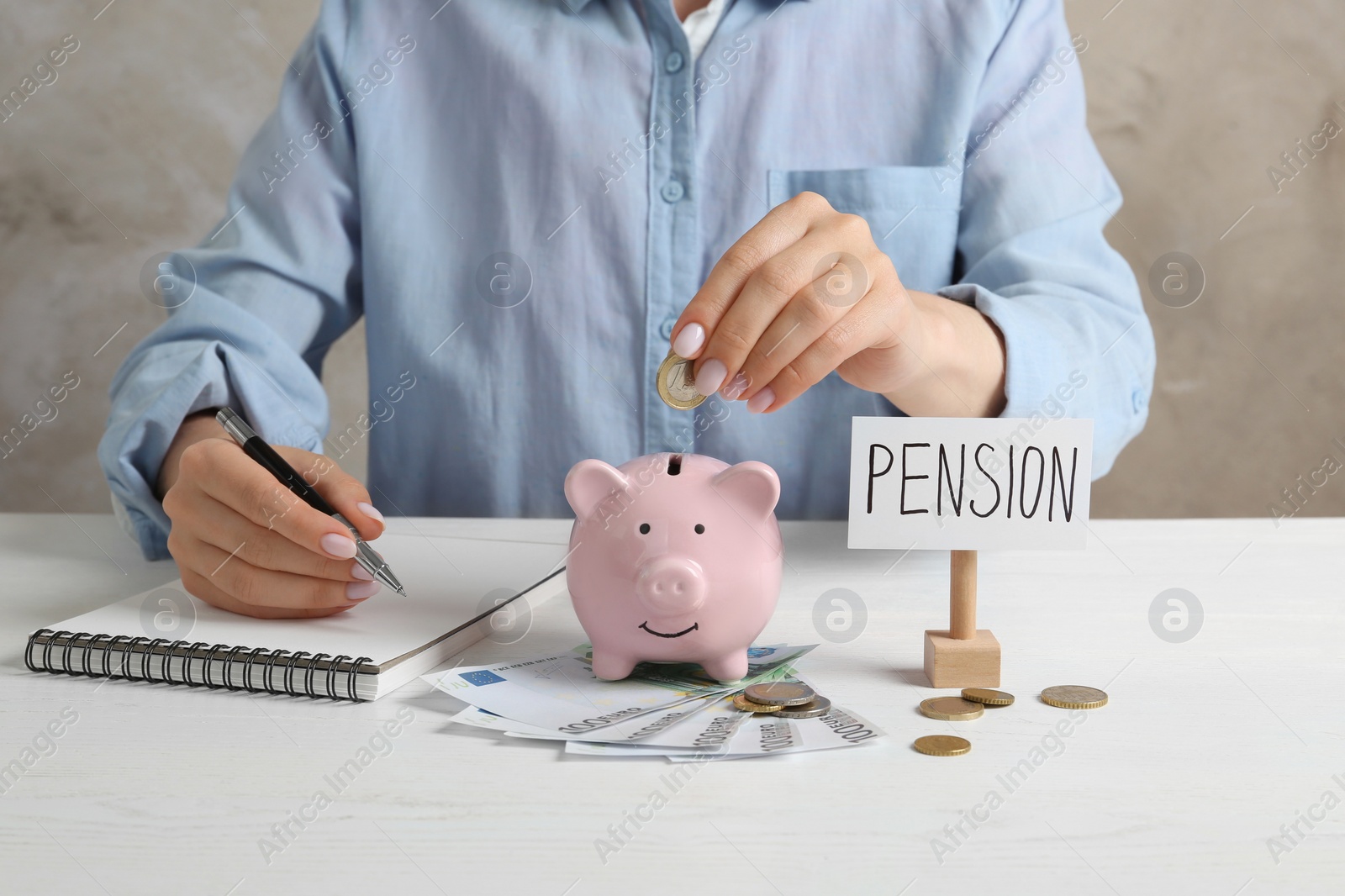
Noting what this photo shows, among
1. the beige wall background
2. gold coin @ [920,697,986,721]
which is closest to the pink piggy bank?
gold coin @ [920,697,986,721]

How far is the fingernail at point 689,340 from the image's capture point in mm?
691

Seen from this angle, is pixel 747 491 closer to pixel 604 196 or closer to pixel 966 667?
pixel 966 667

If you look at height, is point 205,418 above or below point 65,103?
below

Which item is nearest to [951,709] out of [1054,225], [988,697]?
[988,697]

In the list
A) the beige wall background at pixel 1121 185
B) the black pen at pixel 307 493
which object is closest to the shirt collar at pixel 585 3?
the black pen at pixel 307 493

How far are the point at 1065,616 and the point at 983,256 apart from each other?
574 mm

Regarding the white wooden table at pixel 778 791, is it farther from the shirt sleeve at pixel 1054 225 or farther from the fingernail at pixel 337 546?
the shirt sleeve at pixel 1054 225

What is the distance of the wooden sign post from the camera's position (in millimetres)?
709

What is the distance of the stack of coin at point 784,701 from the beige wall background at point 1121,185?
1.93 metres

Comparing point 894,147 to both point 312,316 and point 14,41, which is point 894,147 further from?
point 14,41

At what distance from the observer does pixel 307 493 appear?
2.81ft

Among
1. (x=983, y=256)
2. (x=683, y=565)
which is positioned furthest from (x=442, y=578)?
(x=983, y=256)

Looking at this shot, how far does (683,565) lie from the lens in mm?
648

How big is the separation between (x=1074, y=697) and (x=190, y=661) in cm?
58
